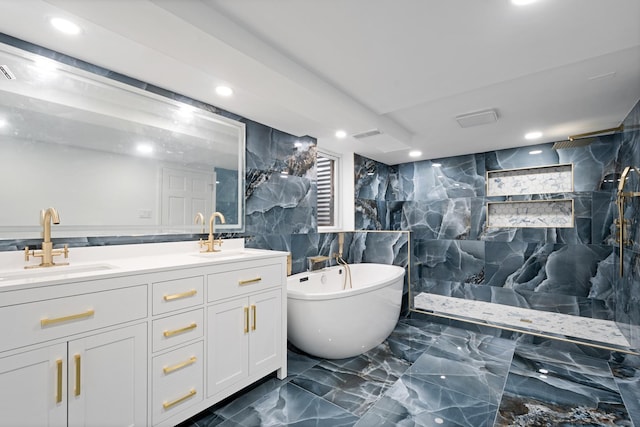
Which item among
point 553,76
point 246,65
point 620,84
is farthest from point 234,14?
point 620,84

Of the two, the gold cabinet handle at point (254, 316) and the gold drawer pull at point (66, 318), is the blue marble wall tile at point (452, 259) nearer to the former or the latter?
the gold cabinet handle at point (254, 316)

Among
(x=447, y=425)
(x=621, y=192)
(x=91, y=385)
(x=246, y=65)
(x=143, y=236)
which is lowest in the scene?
(x=447, y=425)

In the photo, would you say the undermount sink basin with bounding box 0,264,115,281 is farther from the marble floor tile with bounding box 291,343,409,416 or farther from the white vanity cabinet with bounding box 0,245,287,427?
the marble floor tile with bounding box 291,343,409,416

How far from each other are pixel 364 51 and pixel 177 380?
218 centimetres

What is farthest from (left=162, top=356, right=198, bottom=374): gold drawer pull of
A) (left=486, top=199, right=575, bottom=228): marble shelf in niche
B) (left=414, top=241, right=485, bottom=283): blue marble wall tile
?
(left=486, top=199, right=575, bottom=228): marble shelf in niche

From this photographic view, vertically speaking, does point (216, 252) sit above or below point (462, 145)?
below

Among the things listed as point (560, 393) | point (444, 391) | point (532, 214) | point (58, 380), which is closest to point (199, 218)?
point (58, 380)

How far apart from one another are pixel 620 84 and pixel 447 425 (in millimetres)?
2659

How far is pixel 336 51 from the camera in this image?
1758 millimetres

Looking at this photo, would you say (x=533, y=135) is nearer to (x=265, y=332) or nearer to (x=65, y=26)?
(x=265, y=332)

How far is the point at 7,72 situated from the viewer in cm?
155

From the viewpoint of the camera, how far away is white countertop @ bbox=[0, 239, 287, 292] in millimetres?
1300

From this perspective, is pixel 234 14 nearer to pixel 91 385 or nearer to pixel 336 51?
pixel 336 51

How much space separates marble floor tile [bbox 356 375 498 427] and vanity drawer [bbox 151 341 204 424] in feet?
3.24
